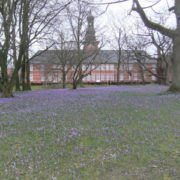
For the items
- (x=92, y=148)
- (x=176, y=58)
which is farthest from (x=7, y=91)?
(x=176, y=58)

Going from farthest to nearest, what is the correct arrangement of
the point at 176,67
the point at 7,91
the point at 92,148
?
the point at 7,91
the point at 176,67
the point at 92,148

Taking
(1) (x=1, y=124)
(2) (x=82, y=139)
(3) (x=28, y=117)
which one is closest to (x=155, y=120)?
(2) (x=82, y=139)

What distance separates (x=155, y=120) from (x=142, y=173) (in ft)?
10.5

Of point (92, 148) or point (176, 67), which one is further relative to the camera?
point (176, 67)

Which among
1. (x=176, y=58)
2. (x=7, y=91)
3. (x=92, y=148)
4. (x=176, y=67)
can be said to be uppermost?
(x=176, y=58)

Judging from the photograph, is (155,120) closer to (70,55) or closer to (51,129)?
(51,129)

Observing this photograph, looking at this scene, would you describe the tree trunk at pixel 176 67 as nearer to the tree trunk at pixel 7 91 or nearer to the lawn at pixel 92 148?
the lawn at pixel 92 148

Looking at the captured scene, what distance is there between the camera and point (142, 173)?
116 inches

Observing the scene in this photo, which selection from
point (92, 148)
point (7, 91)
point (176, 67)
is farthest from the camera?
point (7, 91)

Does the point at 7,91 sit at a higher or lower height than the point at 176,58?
lower

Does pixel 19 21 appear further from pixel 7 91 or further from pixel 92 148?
pixel 92 148

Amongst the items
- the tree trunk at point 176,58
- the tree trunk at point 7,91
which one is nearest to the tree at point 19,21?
the tree trunk at point 7,91

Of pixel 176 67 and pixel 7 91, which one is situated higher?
pixel 176 67

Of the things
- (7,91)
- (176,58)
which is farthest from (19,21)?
(176,58)
